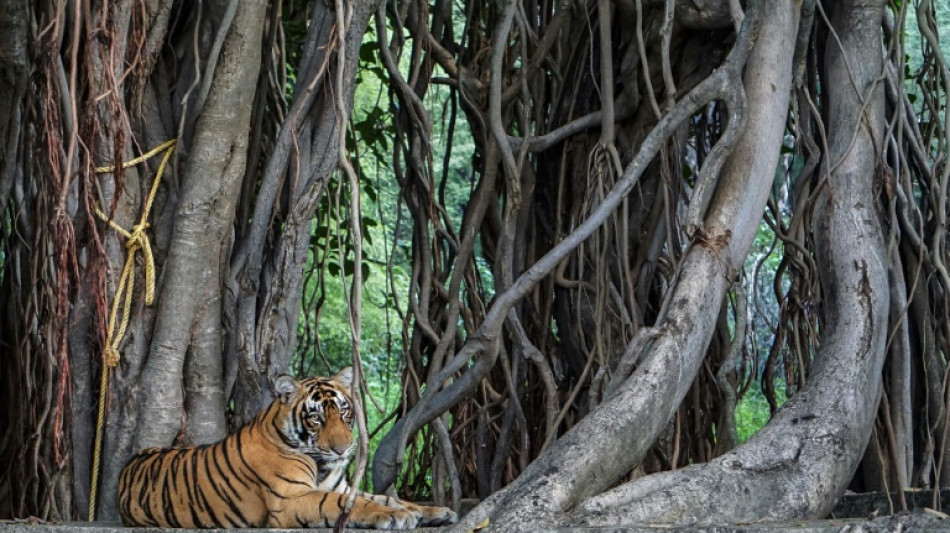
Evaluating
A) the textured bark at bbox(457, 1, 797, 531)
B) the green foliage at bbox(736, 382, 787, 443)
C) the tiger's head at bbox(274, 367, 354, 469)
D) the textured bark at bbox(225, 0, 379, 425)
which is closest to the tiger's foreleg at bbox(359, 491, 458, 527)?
the tiger's head at bbox(274, 367, 354, 469)

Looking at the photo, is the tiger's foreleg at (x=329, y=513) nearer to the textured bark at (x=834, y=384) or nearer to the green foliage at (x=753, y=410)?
the textured bark at (x=834, y=384)

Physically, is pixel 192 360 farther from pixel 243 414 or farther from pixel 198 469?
pixel 198 469

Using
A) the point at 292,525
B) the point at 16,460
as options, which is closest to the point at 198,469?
the point at 292,525

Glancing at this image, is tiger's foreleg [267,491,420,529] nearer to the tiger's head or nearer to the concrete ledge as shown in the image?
the tiger's head

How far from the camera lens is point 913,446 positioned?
378 centimetres

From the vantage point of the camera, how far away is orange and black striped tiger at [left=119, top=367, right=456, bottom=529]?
9.52 feet

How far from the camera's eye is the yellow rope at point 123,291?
3223mm

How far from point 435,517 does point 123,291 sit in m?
1.18

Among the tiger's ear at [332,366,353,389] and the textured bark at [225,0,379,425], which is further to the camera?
the textured bark at [225,0,379,425]

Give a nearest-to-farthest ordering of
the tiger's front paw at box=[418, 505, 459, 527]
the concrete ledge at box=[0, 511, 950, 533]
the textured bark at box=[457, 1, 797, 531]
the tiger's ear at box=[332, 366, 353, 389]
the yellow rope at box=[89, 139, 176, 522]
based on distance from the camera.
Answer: the concrete ledge at box=[0, 511, 950, 533]
the textured bark at box=[457, 1, 797, 531]
the tiger's front paw at box=[418, 505, 459, 527]
the tiger's ear at box=[332, 366, 353, 389]
the yellow rope at box=[89, 139, 176, 522]

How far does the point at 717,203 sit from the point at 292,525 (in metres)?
1.38

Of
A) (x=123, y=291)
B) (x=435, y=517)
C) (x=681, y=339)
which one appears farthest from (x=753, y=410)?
(x=435, y=517)

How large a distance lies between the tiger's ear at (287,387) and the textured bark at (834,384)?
2.99 feet

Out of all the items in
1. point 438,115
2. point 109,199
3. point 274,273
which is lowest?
point 274,273
